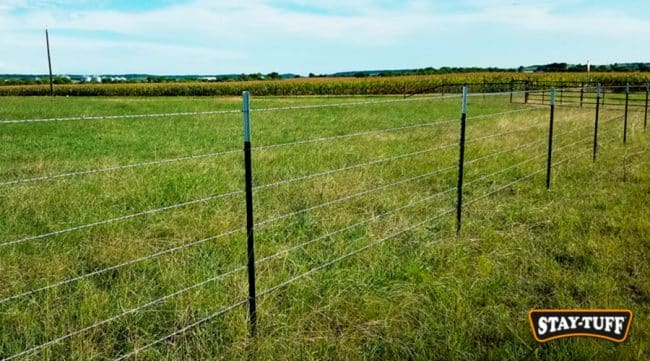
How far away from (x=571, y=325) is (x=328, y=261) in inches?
82.9

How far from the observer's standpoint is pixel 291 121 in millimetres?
17453

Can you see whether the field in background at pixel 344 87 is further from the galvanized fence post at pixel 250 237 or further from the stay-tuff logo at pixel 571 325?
the stay-tuff logo at pixel 571 325

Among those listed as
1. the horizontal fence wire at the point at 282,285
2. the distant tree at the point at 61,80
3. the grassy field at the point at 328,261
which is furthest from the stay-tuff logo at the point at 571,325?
the distant tree at the point at 61,80

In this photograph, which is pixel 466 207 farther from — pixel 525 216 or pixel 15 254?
pixel 15 254

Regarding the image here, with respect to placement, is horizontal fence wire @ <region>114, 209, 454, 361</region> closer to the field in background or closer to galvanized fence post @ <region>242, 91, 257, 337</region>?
galvanized fence post @ <region>242, 91, 257, 337</region>

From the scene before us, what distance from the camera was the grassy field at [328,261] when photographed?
3.07 metres

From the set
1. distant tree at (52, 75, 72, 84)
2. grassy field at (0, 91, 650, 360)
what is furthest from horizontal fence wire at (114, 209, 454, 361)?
distant tree at (52, 75, 72, 84)

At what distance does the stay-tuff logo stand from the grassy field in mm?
276

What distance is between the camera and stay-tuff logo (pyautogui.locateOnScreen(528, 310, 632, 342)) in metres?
2.52

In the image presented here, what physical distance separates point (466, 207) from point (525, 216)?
2.22 ft

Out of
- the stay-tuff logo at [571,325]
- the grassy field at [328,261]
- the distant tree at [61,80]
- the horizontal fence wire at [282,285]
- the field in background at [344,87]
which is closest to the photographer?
the stay-tuff logo at [571,325]

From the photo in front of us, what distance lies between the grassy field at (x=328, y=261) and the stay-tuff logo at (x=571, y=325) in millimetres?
276

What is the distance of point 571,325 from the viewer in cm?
255

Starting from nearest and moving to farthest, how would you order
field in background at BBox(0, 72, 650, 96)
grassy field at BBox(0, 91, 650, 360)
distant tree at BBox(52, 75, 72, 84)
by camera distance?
grassy field at BBox(0, 91, 650, 360)
field in background at BBox(0, 72, 650, 96)
distant tree at BBox(52, 75, 72, 84)
